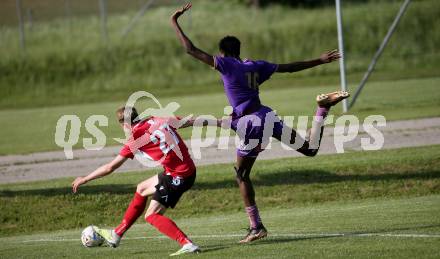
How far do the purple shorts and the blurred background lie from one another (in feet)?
83.3

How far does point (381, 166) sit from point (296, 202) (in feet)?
7.79

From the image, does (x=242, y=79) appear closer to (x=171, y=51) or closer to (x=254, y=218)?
(x=254, y=218)

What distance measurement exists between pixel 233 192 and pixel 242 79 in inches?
265

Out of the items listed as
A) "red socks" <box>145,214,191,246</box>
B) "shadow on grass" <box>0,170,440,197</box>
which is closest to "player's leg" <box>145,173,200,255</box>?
"red socks" <box>145,214,191,246</box>

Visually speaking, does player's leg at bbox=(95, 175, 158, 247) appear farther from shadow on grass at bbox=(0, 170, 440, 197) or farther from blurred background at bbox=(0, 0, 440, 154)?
blurred background at bbox=(0, 0, 440, 154)

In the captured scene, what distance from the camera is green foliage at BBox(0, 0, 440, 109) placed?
146 ft

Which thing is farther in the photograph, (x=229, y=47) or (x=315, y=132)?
(x=315, y=132)

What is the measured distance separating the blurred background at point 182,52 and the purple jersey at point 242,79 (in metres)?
25.4

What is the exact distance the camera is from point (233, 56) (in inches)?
455

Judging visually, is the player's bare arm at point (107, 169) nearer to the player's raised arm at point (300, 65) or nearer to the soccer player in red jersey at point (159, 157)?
the soccer player in red jersey at point (159, 157)

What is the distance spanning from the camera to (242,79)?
11500mm

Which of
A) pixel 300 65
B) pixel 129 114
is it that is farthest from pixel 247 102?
pixel 129 114

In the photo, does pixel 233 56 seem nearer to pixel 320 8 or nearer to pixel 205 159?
pixel 205 159

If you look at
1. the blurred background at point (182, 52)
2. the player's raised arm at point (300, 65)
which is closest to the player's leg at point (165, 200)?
the player's raised arm at point (300, 65)
